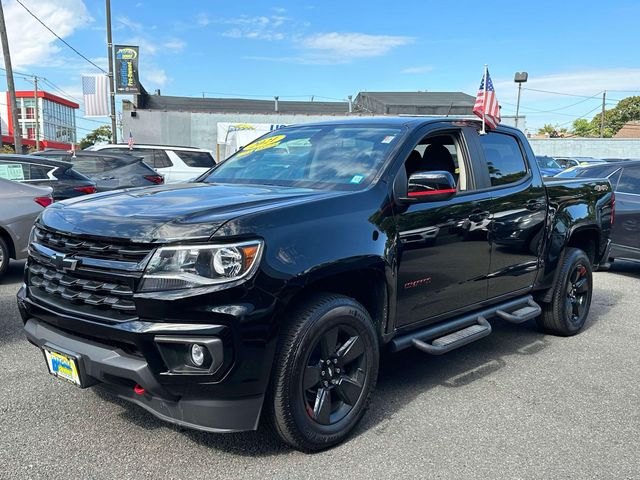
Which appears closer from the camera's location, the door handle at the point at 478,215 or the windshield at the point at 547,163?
the door handle at the point at 478,215

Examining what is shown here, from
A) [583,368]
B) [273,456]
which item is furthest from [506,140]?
[273,456]

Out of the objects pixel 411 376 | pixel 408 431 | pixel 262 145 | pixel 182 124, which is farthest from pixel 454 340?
pixel 182 124

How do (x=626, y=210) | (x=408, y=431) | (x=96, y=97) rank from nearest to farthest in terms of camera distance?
(x=408, y=431) < (x=626, y=210) < (x=96, y=97)

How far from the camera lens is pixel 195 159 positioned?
51.3 feet

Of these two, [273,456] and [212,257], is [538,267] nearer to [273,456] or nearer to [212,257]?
[273,456]

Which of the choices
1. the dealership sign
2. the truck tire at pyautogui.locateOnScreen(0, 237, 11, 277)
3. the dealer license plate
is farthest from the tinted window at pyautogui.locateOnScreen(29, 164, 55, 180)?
the dealership sign

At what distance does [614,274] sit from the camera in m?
9.04

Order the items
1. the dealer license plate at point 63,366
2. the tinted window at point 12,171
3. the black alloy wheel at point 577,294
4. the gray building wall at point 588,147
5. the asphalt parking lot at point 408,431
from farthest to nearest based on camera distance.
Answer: the gray building wall at point 588,147
the tinted window at point 12,171
the black alloy wheel at point 577,294
the asphalt parking lot at point 408,431
the dealer license plate at point 63,366

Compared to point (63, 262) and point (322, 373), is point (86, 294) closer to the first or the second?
point (63, 262)

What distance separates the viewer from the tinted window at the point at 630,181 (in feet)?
28.4

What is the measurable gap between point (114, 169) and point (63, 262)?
406 inches

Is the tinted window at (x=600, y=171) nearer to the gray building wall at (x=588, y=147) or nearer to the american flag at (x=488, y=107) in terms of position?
the american flag at (x=488, y=107)

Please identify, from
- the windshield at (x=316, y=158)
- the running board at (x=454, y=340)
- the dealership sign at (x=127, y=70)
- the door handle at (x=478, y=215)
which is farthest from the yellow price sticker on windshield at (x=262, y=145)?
the dealership sign at (x=127, y=70)

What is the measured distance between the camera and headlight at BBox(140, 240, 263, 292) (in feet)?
8.95
